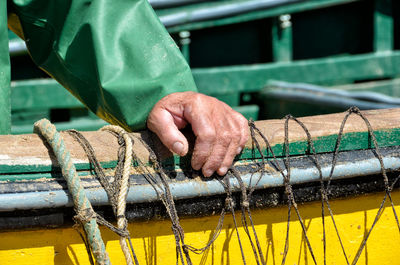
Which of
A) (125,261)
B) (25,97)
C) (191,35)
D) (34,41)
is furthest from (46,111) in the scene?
(125,261)

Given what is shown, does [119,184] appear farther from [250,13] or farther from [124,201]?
[250,13]

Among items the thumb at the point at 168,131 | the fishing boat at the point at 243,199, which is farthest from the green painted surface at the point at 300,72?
the thumb at the point at 168,131

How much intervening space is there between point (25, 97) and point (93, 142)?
1.82 m

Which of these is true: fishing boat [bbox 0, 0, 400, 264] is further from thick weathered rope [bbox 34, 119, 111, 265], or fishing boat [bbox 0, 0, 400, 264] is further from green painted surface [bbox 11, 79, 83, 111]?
green painted surface [bbox 11, 79, 83, 111]

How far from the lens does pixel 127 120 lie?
1.33m

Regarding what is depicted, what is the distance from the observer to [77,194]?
Answer: 1.06 metres

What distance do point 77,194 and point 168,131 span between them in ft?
0.77

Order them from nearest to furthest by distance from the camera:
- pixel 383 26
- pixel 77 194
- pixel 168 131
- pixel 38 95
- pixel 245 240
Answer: pixel 77 194 → pixel 168 131 → pixel 245 240 → pixel 38 95 → pixel 383 26

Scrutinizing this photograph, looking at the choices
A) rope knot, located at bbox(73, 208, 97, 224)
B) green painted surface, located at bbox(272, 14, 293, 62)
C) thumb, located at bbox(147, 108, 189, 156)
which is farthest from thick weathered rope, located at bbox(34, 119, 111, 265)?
green painted surface, located at bbox(272, 14, 293, 62)

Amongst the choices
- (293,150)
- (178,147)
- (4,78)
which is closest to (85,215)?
(178,147)

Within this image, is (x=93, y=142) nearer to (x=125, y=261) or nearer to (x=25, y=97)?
(x=125, y=261)

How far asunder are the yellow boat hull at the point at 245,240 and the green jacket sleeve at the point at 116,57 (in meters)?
0.28

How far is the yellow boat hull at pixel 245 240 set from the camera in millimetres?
1128

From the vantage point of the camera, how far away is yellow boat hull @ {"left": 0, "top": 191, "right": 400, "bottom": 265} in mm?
1128
